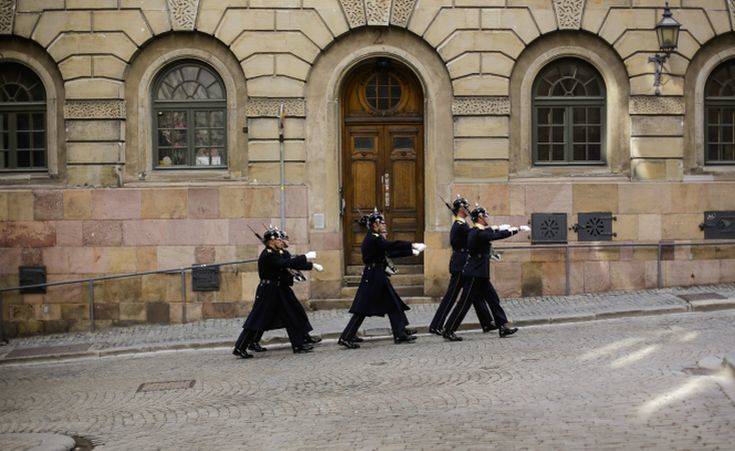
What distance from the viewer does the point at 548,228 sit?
2100 cm

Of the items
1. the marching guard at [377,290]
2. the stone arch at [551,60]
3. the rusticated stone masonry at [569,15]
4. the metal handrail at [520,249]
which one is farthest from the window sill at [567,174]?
the marching guard at [377,290]

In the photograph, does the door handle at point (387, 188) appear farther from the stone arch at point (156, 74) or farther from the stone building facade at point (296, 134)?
the stone arch at point (156, 74)

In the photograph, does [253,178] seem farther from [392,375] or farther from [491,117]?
[392,375]

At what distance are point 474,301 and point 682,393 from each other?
213 inches

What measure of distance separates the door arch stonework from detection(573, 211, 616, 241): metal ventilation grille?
2.53m

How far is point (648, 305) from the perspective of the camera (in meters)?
19.0

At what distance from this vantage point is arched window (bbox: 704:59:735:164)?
2156cm

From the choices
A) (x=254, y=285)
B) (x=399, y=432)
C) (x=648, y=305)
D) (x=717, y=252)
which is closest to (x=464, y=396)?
(x=399, y=432)

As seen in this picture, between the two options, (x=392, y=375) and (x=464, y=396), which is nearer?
(x=464, y=396)

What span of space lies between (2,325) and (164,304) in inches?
113

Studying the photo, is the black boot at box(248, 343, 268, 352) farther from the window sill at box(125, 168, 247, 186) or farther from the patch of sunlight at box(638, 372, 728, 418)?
the patch of sunlight at box(638, 372, 728, 418)

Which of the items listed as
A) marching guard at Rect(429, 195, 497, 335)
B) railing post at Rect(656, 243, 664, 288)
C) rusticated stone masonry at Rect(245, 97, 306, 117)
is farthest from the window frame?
railing post at Rect(656, 243, 664, 288)

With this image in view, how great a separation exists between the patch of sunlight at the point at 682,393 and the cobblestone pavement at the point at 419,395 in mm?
21

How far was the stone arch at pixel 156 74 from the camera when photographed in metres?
21.0
